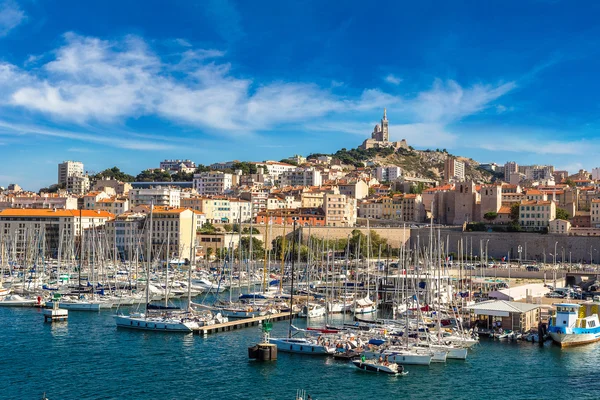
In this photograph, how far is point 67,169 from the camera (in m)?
125

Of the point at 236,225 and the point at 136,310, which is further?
the point at 236,225

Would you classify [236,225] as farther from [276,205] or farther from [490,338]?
[490,338]

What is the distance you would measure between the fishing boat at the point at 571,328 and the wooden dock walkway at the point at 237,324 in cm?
1201

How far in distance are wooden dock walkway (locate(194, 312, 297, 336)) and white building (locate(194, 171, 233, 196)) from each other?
66.5 meters

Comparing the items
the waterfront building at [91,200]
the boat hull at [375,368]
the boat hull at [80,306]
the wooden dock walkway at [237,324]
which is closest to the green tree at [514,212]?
the wooden dock walkway at [237,324]

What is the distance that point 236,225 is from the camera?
231 feet

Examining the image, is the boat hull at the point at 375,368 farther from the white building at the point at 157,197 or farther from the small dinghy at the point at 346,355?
the white building at the point at 157,197

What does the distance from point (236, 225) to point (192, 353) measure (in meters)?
44.7

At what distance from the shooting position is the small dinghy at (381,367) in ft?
74.6

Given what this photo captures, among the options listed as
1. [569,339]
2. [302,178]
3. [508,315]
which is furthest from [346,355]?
[302,178]

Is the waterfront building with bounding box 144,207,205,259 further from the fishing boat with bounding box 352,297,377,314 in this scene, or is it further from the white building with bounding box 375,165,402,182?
Answer: the white building with bounding box 375,165,402,182

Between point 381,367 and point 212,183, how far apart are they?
259 ft

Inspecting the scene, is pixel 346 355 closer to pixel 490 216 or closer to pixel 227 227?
pixel 227 227

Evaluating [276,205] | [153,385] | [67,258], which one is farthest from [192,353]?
[276,205]
